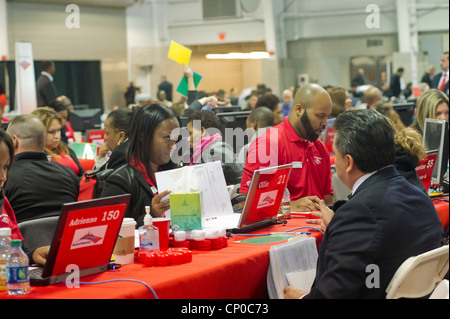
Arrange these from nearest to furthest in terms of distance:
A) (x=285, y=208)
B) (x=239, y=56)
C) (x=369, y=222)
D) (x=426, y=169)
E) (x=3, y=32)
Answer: (x=369, y=222), (x=285, y=208), (x=426, y=169), (x=3, y=32), (x=239, y=56)

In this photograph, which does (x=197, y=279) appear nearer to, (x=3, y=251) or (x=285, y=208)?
(x=3, y=251)

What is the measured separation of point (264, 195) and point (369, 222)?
121cm

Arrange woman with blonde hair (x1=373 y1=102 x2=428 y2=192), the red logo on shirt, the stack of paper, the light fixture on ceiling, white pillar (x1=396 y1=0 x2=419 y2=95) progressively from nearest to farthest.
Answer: the stack of paper < woman with blonde hair (x1=373 y1=102 x2=428 y2=192) < the red logo on shirt < white pillar (x1=396 y1=0 x2=419 y2=95) < the light fixture on ceiling

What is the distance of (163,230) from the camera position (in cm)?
302

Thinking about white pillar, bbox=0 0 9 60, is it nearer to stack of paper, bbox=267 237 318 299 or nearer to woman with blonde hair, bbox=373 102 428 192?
woman with blonde hair, bbox=373 102 428 192

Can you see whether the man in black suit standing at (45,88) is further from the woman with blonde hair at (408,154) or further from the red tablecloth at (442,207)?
the woman with blonde hair at (408,154)

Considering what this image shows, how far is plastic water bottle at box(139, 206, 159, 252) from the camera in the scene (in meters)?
2.95

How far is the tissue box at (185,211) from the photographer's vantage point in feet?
10.6

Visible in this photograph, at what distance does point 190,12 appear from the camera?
2159 cm

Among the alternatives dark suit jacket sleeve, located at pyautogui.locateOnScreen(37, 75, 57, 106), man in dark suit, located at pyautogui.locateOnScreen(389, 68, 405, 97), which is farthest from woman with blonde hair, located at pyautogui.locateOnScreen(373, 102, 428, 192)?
man in dark suit, located at pyautogui.locateOnScreen(389, 68, 405, 97)

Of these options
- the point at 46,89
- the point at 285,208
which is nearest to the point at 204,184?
the point at 285,208

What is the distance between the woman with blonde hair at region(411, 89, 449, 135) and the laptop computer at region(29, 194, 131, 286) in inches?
166

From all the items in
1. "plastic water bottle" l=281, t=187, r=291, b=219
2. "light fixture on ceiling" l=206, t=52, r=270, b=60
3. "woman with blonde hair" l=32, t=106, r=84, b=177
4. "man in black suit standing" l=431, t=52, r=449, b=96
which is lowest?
"plastic water bottle" l=281, t=187, r=291, b=219
